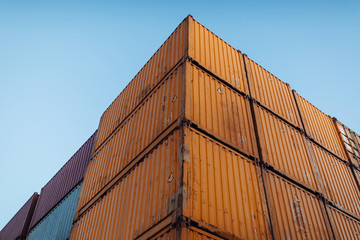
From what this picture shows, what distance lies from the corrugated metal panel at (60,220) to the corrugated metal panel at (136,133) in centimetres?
202

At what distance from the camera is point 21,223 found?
20281mm

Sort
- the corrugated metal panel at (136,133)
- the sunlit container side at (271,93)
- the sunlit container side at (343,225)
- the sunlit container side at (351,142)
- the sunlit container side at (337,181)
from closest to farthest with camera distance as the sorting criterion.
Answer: the corrugated metal panel at (136,133)
the sunlit container side at (343,225)
the sunlit container side at (337,181)
the sunlit container side at (271,93)
the sunlit container side at (351,142)

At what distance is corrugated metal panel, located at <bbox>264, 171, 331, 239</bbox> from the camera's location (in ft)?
27.7

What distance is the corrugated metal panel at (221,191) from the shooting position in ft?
23.1

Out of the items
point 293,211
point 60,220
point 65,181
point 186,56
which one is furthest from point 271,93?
point 65,181

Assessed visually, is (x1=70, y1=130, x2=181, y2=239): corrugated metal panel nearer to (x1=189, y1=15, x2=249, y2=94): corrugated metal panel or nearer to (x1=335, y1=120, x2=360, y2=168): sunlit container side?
(x1=189, y1=15, x2=249, y2=94): corrugated metal panel

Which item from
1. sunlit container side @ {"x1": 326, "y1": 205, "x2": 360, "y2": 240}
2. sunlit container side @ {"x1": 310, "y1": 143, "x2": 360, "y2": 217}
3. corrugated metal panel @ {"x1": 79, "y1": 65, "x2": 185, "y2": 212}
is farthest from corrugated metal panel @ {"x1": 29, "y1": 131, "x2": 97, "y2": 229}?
sunlit container side @ {"x1": 326, "y1": 205, "x2": 360, "y2": 240}

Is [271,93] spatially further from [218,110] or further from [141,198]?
[141,198]

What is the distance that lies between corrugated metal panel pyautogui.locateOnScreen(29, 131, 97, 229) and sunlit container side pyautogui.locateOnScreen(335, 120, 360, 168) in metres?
11.6

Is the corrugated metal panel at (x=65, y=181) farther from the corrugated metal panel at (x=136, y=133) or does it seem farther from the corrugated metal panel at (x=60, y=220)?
the corrugated metal panel at (x=136, y=133)

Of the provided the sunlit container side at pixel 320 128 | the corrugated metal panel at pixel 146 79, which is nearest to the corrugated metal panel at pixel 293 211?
the sunlit container side at pixel 320 128

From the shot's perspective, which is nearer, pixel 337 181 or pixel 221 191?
pixel 221 191

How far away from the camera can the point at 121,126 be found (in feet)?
41.2

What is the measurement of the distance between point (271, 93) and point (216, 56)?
9.03 ft
